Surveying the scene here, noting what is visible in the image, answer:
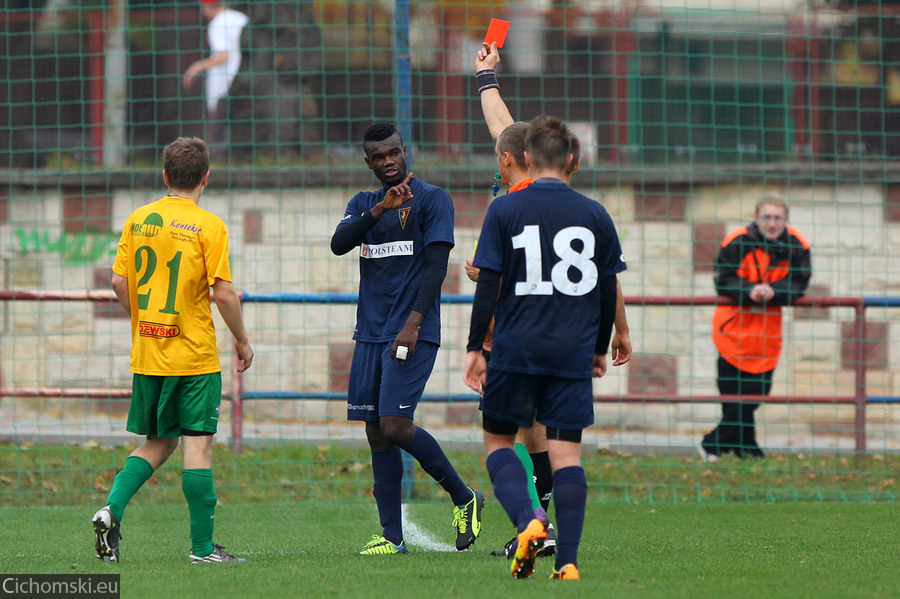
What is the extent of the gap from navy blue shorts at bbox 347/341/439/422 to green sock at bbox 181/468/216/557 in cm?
71

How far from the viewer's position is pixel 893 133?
33.3 ft

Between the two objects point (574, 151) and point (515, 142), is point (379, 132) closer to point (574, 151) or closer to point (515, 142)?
point (515, 142)

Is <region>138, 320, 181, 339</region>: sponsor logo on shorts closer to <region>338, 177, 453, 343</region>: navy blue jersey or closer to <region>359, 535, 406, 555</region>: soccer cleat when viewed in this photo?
<region>338, 177, 453, 343</region>: navy blue jersey

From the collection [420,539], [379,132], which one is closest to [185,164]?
[379,132]

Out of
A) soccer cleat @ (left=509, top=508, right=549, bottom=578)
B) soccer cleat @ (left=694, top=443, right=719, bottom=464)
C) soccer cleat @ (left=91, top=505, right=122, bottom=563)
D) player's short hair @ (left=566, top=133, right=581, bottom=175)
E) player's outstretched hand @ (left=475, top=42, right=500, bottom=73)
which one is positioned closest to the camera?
soccer cleat @ (left=509, top=508, right=549, bottom=578)

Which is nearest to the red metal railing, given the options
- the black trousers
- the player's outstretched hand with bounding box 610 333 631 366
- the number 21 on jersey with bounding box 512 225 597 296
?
the black trousers

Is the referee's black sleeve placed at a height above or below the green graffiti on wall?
below

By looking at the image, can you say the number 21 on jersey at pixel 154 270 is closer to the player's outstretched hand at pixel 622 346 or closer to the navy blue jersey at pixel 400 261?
the navy blue jersey at pixel 400 261

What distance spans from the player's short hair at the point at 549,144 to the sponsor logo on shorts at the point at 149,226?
168 cm

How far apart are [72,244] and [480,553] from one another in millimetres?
6043

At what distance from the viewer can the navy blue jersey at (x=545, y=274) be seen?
13.5 feet

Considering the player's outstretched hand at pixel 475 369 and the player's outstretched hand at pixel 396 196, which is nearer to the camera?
the player's outstretched hand at pixel 475 369

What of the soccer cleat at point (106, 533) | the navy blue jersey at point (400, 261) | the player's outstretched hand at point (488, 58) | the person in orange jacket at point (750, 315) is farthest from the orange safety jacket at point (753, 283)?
the soccer cleat at point (106, 533)

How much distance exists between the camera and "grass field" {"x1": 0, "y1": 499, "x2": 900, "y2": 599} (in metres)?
4.04
